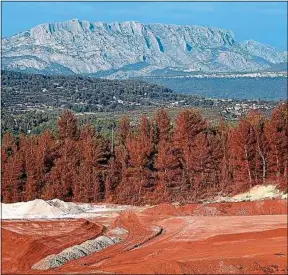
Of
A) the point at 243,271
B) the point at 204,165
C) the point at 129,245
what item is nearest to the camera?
the point at 243,271

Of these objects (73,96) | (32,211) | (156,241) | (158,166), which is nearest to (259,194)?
(158,166)

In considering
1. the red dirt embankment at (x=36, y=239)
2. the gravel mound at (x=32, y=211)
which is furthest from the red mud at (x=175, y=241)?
the gravel mound at (x=32, y=211)

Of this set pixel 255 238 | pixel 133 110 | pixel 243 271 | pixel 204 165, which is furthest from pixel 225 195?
pixel 133 110

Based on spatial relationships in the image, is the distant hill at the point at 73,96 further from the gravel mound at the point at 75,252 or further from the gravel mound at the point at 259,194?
the gravel mound at the point at 75,252

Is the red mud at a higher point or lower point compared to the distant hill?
lower

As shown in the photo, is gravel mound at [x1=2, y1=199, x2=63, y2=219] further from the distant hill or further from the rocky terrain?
the distant hill

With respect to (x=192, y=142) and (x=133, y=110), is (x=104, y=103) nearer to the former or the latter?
(x=133, y=110)

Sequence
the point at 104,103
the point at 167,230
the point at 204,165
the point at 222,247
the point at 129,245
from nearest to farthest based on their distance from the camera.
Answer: the point at 222,247, the point at 129,245, the point at 167,230, the point at 204,165, the point at 104,103

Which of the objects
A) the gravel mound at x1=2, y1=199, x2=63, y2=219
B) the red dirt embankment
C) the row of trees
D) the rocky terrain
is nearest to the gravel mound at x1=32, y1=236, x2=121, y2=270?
the rocky terrain
